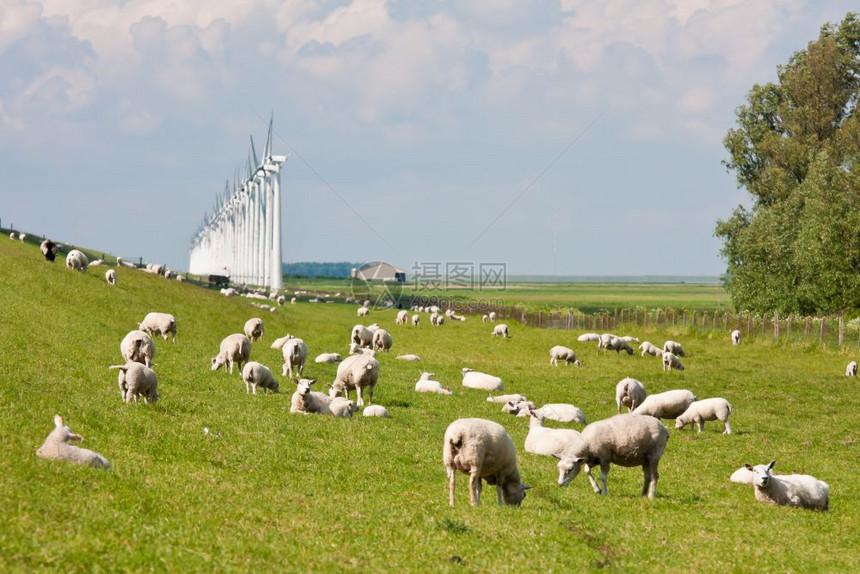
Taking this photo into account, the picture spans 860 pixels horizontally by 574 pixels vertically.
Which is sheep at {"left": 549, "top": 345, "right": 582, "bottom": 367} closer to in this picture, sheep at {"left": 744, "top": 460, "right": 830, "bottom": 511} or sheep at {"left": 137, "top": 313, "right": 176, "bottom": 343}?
sheep at {"left": 137, "top": 313, "right": 176, "bottom": 343}

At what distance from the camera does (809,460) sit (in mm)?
22609

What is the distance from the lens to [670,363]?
44.9 metres

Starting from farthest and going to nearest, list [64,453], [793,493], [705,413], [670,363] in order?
[670,363] < [705,413] < [793,493] < [64,453]

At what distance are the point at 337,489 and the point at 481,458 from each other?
2.83 meters

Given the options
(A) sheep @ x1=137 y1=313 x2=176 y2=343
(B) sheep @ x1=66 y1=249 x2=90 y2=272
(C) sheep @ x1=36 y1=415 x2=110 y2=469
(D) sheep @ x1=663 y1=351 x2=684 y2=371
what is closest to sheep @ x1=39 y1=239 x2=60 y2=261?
(B) sheep @ x1=66 y1=249 x2=90 y2=272

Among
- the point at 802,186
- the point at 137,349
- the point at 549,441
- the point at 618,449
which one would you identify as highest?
the point at 802,186

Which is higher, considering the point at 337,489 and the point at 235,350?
the point at 235,350

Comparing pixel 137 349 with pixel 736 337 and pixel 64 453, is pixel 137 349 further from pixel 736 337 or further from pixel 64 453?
pixel 736 337

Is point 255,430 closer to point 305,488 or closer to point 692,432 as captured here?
point 305,488

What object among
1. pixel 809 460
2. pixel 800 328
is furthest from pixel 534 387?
pixel 800 328

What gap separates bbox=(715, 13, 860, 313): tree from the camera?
6381 cm

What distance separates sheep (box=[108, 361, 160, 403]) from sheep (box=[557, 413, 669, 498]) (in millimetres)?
11170

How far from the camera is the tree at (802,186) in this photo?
63812 millimetres

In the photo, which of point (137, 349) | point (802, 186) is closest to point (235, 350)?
point (137, 349)
